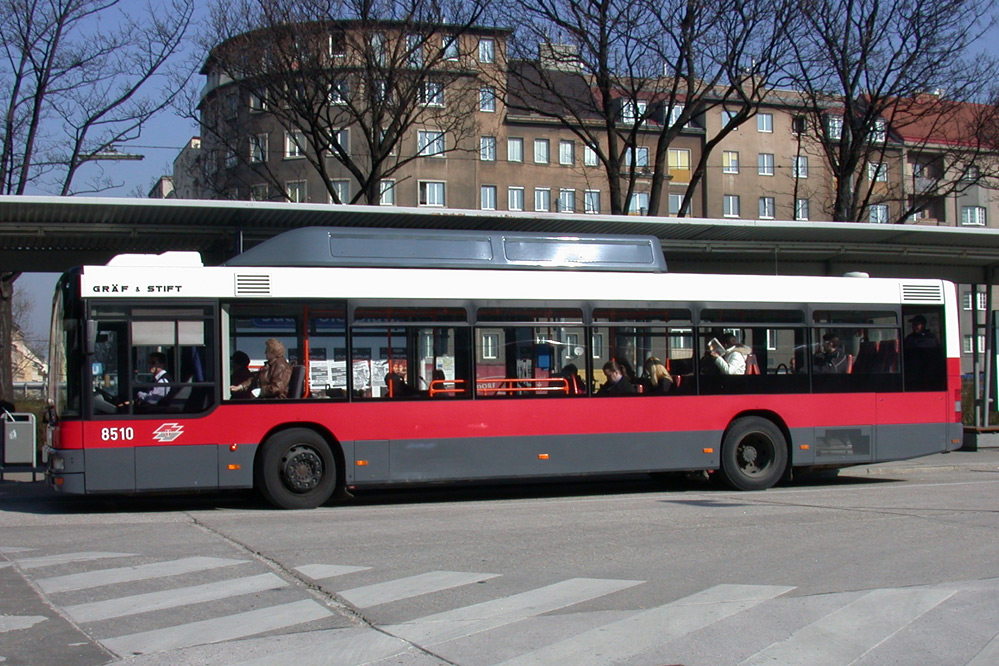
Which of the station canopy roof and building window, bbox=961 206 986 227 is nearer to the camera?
the station canopy roof

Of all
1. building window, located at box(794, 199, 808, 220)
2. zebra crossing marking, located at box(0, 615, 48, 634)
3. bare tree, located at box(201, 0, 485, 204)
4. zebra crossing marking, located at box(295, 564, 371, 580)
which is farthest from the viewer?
building window, located at box(794, 199, 808, 220)

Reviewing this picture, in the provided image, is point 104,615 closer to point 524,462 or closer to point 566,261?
point 524,462

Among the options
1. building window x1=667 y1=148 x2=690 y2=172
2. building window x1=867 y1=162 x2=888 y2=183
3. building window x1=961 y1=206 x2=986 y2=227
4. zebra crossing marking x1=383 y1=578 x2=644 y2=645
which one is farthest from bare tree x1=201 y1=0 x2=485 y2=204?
building window x1=961 y1=206 x2=986 y2=227

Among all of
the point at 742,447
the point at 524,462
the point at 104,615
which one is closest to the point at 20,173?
the point at 524,462

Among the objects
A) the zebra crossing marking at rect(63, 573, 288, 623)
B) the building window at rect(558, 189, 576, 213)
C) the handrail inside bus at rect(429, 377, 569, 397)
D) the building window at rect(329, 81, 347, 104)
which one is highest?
the building window at rect(558, 189, 576, 213)

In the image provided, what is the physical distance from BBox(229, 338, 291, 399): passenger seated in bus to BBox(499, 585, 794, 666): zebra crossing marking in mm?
6306

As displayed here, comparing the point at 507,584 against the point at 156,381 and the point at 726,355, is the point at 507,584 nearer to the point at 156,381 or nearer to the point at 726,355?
the point at 156,381

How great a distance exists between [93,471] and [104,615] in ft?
16.7

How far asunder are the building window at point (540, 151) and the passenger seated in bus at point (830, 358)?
1672 inches

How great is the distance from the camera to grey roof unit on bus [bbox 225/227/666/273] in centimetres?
1271

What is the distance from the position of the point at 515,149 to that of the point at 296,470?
45285 millimetres

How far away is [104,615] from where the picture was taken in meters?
6.76

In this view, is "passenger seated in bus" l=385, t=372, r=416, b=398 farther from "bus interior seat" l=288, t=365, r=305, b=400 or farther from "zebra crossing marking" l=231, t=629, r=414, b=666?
"zebra crossing marking" l=231, t=629, r=414, b=666

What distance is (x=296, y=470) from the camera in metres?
12.3
